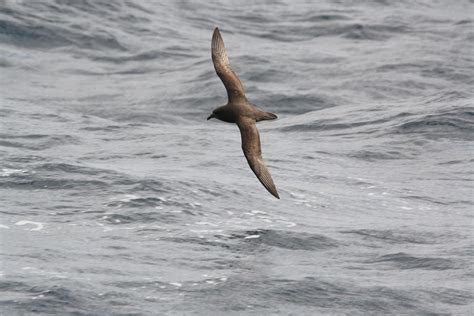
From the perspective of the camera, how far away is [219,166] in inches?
A: 976

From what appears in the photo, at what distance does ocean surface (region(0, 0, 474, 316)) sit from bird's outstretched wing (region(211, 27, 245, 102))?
7.35 ft

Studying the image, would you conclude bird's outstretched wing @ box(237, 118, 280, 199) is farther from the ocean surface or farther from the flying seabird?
the ocean surface

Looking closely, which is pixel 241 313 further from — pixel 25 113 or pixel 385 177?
pixel 25 113

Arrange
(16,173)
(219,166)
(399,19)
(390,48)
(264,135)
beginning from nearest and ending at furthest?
(16,173) → (219,166) → (264,135) → (390,48) → (399,19)

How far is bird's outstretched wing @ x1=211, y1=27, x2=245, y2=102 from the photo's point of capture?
1870cm

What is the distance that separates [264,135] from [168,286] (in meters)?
11.6

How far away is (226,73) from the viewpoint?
755 inches

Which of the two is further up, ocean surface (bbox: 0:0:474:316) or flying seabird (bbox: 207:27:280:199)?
flying seabird (bbox: 207:27:280:199)

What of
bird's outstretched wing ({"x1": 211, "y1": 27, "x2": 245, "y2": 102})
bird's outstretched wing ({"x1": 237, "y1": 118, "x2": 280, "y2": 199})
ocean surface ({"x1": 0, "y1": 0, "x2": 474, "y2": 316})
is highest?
bird's outstretched wing ({"x1": 211, "y1": 27, "x2": 245, "y2": 102})

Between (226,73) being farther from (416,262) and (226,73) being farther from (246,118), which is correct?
(416,262)

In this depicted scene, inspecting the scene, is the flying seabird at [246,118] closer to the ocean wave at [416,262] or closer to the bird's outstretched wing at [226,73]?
the bird's outstretched wing at [226,73]

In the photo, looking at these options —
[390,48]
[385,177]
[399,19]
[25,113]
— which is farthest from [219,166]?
[399,19]

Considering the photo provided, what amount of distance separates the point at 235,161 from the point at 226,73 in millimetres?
6357

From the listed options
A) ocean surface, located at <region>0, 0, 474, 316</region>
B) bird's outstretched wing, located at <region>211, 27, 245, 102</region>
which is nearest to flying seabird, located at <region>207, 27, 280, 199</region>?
bird's outstretched wing, located at <region>211, 27, 245, 102</region>
